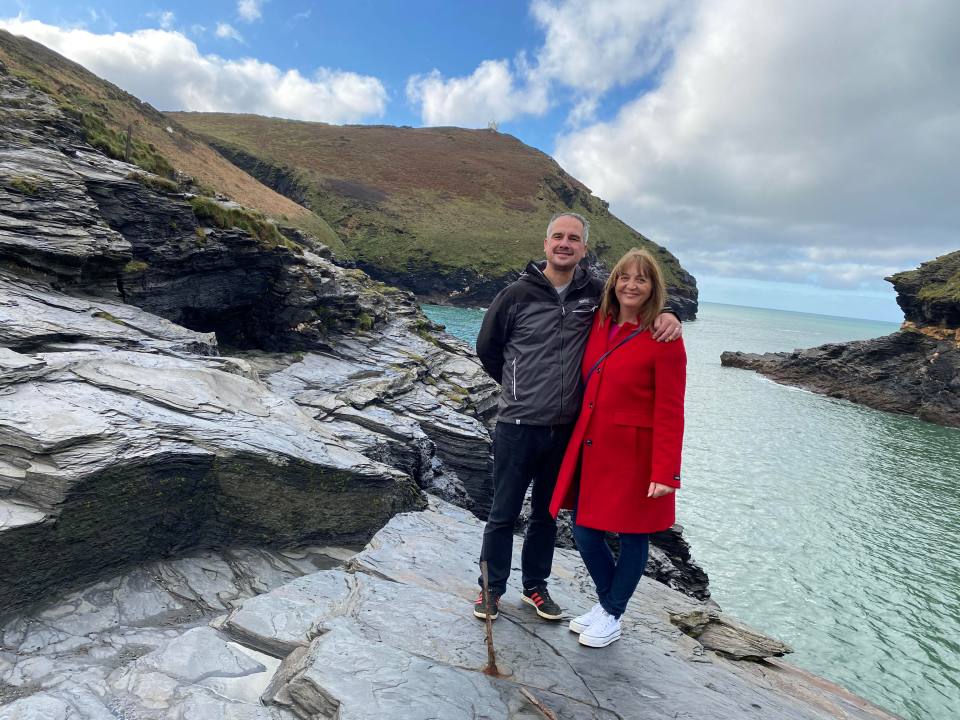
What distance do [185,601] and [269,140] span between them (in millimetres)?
162514

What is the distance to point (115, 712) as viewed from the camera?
4.39 meters

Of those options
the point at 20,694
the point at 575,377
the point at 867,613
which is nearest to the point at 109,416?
the point at 20,694

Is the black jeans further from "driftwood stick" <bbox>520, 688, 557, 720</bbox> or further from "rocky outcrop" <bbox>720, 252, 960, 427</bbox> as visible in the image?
"rocky outcrop" <bbox>720, 252, 960, 427</bbox>

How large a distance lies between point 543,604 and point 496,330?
3120 millimetres

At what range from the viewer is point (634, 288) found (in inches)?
198

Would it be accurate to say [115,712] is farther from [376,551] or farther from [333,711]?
[376,551]

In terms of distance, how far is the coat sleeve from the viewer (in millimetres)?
4871

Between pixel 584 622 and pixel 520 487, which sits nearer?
pixel 520 487

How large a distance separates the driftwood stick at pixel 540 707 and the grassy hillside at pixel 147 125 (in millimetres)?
55832

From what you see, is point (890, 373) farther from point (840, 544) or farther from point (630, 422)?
point (630, 422)

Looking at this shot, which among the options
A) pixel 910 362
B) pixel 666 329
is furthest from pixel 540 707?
pixel 910 362

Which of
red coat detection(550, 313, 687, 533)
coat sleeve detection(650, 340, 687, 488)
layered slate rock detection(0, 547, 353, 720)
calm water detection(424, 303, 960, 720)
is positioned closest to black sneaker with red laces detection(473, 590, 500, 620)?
red coat detection(550, 313, 687, 533)

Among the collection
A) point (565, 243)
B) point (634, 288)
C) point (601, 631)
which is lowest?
point (601, 631)

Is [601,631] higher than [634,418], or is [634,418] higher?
[634,418]
